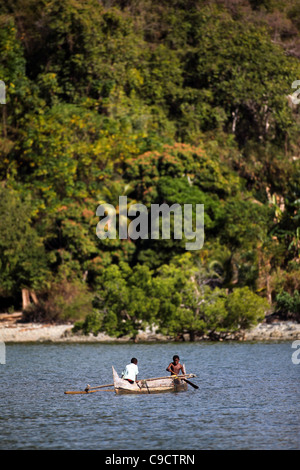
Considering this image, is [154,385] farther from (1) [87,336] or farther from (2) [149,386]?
(1) [87,336]

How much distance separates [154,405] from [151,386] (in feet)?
5.09

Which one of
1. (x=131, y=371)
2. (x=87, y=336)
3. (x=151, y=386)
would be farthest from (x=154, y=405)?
(x=87, y=336)

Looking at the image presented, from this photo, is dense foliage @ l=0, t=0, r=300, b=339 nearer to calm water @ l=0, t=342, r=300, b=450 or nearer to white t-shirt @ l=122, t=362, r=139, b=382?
calm water @ l=0, t=342, r=300, b=450

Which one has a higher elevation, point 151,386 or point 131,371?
point 131,371

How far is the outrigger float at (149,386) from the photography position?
76.2 feet

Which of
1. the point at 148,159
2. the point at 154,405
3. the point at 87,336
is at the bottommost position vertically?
the point at 87,336

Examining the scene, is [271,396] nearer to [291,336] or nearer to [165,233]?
[291,336]

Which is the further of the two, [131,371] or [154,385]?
[154,385]

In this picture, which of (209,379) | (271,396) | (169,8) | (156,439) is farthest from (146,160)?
(156,439)

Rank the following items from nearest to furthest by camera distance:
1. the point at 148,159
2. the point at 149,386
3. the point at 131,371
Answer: the point at 131,371
the point at 149,386
the point at 148,159

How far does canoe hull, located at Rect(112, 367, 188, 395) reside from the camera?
23.2 meters

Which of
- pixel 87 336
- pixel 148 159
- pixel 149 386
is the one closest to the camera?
pixel 149 386

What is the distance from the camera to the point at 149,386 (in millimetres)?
23578

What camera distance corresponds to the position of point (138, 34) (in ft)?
192
